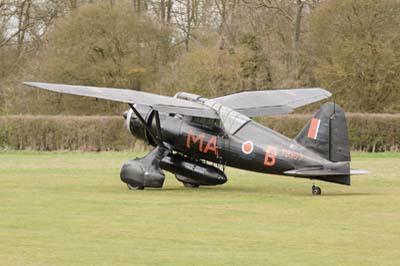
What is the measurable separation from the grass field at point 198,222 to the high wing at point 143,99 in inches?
71.1

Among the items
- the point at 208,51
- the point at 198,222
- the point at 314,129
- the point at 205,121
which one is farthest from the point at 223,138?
the point at 208,51

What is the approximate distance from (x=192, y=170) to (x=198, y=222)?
6840 millimetres

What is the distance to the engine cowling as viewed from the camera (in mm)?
23234

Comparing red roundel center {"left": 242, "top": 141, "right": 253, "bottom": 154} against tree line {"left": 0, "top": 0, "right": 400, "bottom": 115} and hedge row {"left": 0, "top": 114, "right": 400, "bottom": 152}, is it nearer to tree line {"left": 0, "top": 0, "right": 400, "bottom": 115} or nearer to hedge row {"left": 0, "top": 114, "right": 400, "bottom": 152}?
hedge row {"left": 0, "top": 114, "right": 400, "bottom": 152}

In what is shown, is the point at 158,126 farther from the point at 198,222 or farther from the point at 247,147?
the point at 198,222

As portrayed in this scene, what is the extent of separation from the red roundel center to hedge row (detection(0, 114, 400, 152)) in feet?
55.2

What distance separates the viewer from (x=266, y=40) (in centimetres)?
5216

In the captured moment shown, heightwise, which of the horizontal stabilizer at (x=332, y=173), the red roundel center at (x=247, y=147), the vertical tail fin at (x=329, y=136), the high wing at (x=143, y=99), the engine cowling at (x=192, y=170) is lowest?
the engine cowling at (x=192, y=170)

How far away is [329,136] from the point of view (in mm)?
20734

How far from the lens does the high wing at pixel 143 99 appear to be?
21594 millimetres

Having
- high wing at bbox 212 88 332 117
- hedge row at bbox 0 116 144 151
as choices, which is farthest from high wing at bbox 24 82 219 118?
hedge row at bbox 0 116 144 151

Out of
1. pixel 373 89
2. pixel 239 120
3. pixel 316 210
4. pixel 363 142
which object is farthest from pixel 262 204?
pixel 373 89

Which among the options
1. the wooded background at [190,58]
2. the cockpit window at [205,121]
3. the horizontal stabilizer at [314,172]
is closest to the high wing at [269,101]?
A: the cockpit window at [205,121]

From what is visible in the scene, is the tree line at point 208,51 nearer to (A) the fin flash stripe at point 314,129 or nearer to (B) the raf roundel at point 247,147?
(B) the raf roundel at point 247,147
